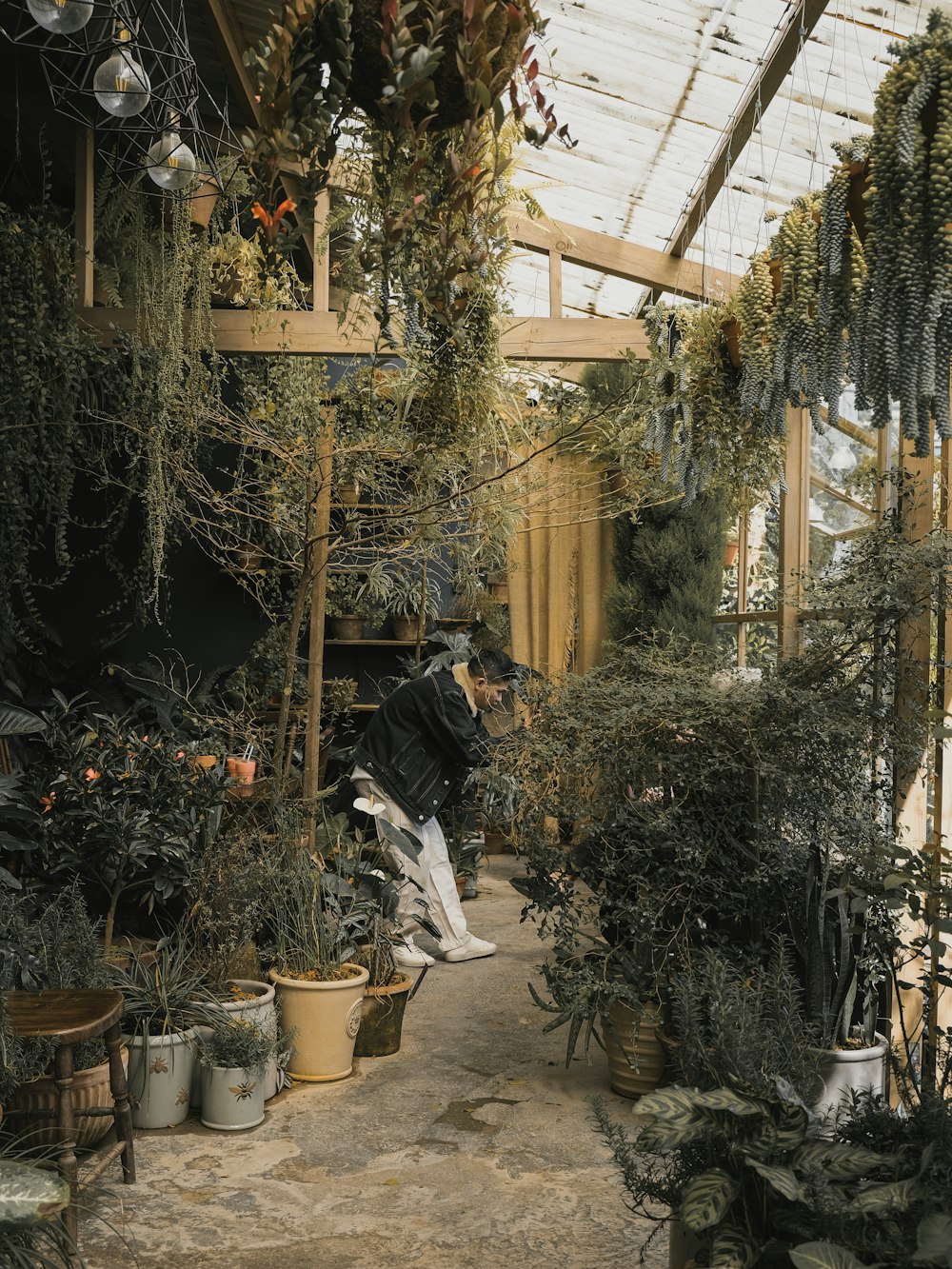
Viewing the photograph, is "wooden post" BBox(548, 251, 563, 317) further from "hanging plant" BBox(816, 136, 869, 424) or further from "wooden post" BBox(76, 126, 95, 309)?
"hanging plant" BBox(816, 136, 869, 424)

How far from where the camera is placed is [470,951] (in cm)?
582

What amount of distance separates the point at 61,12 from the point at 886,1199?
3.13 m

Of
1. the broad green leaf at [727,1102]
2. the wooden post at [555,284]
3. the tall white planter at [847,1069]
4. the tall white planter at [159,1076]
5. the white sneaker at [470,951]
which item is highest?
the wooden post at [555,284]

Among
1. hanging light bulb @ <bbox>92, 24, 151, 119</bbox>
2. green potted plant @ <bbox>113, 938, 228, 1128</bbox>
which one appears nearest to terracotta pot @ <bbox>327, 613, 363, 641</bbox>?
green potted plant @ <bbox>113, 938, 228, 1128</bbox>

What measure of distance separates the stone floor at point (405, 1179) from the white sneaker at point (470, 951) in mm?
1154

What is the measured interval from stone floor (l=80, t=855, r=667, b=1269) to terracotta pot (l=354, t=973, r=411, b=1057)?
60 millimetres

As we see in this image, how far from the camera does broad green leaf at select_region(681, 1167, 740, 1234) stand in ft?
6.61

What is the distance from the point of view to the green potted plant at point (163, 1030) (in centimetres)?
364

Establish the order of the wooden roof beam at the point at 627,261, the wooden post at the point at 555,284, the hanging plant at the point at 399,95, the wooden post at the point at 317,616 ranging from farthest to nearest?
the wooden roof beam at the point at 627,261 → the wooden post at the point at 555,284 → the wooden post at the point at 317,616 → the hanging plant at the point at 399,95

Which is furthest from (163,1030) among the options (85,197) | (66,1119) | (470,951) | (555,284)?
(555,284)

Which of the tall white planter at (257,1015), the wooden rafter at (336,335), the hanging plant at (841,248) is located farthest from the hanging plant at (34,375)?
the hanging plant at (841,248)

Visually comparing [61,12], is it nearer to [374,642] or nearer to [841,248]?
[841,248]

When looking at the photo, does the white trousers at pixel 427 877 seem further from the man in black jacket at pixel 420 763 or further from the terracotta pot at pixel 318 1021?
the terracotta pot at pixel 318 1021

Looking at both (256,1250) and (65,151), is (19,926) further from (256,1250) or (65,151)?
(65,151)
